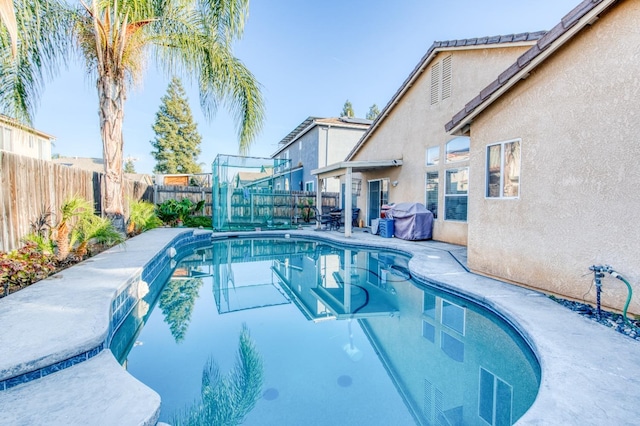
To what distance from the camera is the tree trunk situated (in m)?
7.31

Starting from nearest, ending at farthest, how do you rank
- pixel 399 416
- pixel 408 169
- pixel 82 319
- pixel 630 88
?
pixel 399 416, pixel 82 319, pixel 630 88, pixel 408 169

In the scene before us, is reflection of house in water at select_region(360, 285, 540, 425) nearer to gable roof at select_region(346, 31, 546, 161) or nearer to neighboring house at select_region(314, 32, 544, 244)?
neighboring house at select_region(314, 32, 544, 244)

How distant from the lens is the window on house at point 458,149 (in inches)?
356

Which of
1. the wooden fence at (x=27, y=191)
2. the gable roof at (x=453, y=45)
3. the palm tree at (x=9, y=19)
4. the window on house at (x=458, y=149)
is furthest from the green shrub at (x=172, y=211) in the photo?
the palm tree at (x=9, y=19)

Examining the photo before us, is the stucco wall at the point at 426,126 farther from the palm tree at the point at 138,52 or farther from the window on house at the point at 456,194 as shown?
the palm tree at the point at 138,52

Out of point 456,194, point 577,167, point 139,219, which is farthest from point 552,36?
point 139,219

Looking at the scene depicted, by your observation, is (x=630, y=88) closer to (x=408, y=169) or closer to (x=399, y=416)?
(x=399, y=416)

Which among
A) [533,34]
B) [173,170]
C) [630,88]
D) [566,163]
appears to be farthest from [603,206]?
[173,170]

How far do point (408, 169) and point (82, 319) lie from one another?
34.5 ft

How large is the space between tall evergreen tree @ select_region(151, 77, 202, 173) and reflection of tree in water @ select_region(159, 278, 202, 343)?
3187 centimetres

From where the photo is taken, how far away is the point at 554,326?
3578mm

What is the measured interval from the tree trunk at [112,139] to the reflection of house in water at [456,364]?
23.4 ft

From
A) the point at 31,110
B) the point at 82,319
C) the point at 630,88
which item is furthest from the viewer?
the point at 31,110

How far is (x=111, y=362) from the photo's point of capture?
2832 mm
